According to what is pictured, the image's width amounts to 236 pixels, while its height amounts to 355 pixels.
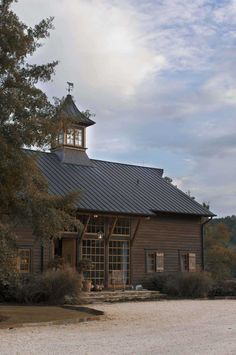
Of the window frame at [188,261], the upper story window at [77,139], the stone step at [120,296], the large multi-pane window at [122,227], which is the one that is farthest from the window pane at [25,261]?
the window frame at [188,261]

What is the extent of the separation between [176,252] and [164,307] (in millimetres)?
9777

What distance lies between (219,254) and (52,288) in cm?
3101

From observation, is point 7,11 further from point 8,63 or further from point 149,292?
point 149,292

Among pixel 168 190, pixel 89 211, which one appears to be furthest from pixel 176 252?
pixel 89 211

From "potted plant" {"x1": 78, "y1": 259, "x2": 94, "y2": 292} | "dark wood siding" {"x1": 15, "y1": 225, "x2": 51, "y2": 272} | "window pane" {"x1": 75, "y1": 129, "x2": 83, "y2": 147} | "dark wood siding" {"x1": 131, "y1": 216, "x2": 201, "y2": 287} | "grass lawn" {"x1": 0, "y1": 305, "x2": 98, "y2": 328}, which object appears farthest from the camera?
"window pane" {"x1": 75, "y1": 129, "x2": 83, "y2": 147}

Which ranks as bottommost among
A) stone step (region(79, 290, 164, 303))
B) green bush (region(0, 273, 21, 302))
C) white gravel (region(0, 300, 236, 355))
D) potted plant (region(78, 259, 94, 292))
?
white gravel (region(0, 300, 236, 355))

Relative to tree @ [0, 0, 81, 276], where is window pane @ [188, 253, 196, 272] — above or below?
below

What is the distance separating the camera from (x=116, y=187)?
28844 mm

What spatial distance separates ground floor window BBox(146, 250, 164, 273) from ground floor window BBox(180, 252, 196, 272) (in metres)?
1.49

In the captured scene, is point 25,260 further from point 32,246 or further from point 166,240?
point 166,240

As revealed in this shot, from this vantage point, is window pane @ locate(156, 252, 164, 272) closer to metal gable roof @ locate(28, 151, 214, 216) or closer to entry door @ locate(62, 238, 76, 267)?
metal gable roof @ locate(28, 151, 214, 216)

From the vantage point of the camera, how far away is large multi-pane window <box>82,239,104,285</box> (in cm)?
2581

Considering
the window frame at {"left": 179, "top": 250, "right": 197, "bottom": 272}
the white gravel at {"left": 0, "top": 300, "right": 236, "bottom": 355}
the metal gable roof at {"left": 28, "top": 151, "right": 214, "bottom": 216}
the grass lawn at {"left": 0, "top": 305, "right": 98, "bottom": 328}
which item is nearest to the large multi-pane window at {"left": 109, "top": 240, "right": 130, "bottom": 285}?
the metal gable roof at {"left": 28, "top": 151, "right": 214, "bottom": 216}

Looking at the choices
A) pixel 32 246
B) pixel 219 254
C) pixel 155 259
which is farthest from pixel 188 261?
pixel 219 254
